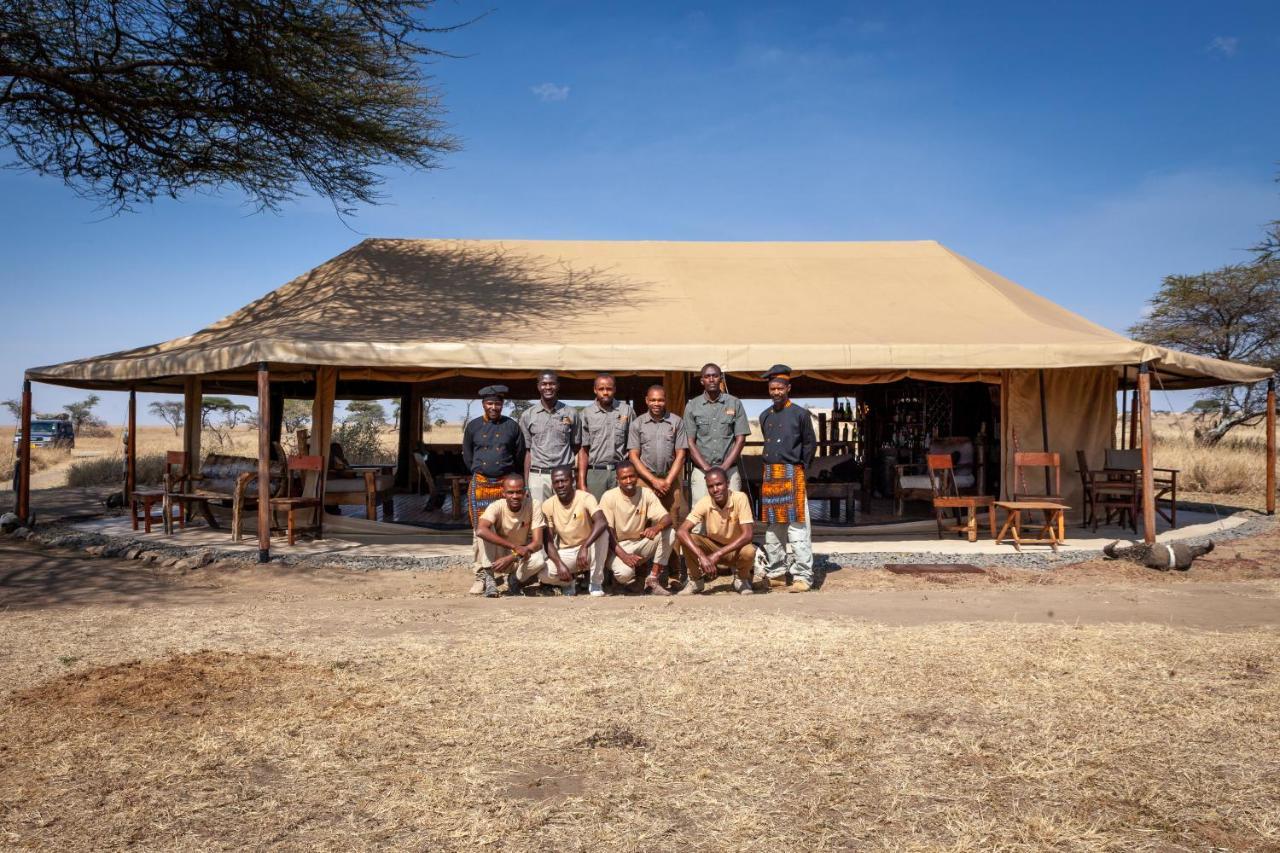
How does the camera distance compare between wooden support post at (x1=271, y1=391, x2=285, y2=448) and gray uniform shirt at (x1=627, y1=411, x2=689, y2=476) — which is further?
wooden support post at (x1=271, y1=391, x2=285, y2=448)

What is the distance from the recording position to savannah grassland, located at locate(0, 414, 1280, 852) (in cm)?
276

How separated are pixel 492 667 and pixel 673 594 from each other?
7.87ft

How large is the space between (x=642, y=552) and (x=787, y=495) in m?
1.15

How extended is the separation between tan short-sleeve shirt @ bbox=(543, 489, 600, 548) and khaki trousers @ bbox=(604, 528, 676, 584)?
11.0 inches

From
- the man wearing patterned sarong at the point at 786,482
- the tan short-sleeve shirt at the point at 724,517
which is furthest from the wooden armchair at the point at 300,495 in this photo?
the man wearing patterned sarong at the point at 786,482

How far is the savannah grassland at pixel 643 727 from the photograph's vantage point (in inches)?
108

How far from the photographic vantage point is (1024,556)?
322 inches

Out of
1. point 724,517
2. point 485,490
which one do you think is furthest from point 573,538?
point 724,517

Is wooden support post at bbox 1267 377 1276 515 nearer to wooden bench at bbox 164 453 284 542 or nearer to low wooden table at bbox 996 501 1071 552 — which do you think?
low wooden table at bbox 996 501 1071 552

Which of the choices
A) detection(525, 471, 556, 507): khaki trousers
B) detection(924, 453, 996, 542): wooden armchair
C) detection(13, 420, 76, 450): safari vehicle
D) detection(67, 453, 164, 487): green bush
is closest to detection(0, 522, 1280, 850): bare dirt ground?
detection(525, 471, 556, 507): khaki trousers

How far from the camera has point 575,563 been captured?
646 centimetres

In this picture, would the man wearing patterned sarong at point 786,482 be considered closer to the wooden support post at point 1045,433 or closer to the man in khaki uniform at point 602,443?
the man in khaki uniform at point 602,443

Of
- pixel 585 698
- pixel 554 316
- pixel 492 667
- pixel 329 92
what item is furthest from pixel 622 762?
pixel 329 92

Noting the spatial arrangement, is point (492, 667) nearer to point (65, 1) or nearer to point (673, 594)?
point (673, 594)
